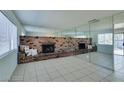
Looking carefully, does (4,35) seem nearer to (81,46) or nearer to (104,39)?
(81,46)

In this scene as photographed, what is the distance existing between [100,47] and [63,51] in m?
3.73

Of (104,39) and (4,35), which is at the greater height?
(104,39)

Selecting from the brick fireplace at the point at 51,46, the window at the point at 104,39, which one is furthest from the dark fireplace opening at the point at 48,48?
the window at the point at 104,39

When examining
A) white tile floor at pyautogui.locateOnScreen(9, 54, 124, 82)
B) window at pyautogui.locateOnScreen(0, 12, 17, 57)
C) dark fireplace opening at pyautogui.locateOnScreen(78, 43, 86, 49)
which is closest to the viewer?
window at pyautogui.locateOnScreen(0, 12, 17, 57)

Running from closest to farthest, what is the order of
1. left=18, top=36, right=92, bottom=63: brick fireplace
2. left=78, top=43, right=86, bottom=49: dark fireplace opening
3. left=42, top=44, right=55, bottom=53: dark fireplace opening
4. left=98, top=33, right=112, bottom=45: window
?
left=18, top=36, right=92, bottom=63: brick fireplace, left=42, top=44, right=55, bottom=53: dark fireplace opening, left=98, top=33, right=112, bottom=45: window, left=78, top=43, right=86, bottom=49: dark fireplace opening

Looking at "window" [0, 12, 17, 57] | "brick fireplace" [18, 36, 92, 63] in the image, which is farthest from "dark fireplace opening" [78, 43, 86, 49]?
"window" [0, 12, 17, 57]

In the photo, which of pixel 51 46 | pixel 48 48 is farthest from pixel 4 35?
pixel 51 46

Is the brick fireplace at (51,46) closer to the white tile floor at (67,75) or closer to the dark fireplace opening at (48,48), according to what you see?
the dark fireplace opening at (48,48)

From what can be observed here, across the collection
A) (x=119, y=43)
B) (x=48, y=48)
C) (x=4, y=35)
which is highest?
(x=4, y=35)

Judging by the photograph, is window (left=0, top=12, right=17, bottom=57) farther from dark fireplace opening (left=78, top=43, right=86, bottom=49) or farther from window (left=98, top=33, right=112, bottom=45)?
window (left=98, top=33, right=112, bottom=45)

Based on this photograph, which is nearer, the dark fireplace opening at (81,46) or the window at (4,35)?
the window at (4,35)
